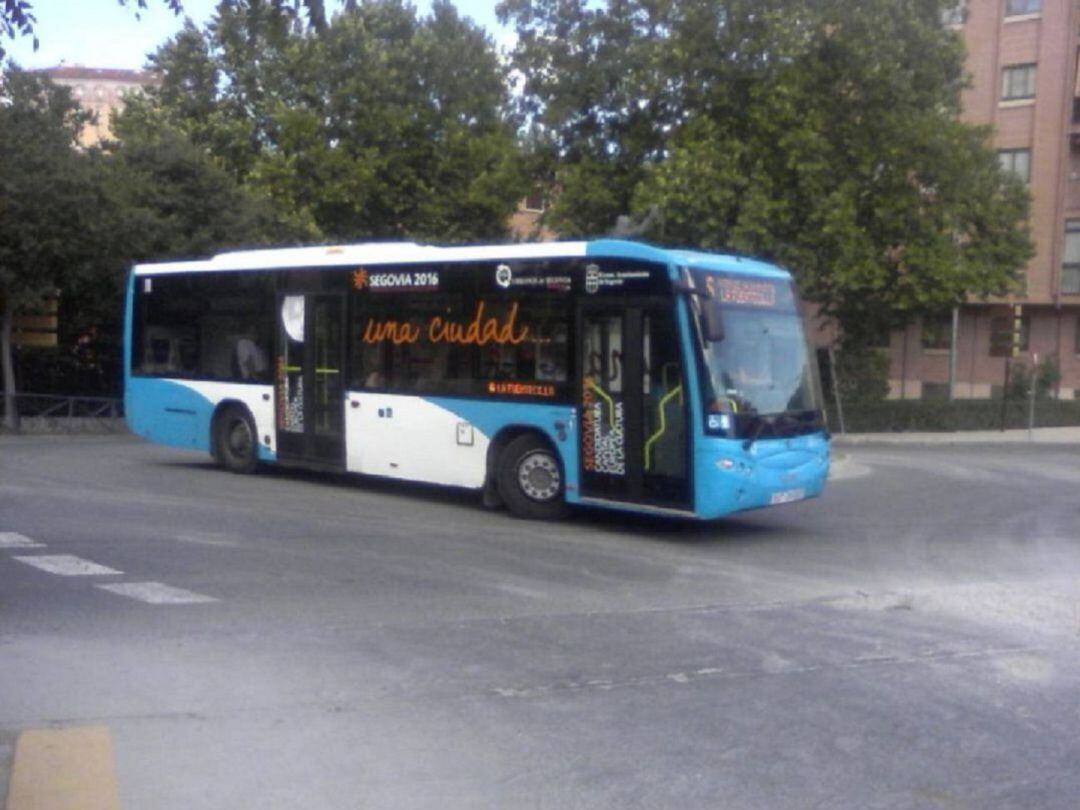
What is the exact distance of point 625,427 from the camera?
14.5 m

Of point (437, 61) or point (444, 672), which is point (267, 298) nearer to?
point (444, 672)

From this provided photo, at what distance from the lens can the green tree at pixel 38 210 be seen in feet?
93.5

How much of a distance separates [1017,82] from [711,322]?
1522 inches

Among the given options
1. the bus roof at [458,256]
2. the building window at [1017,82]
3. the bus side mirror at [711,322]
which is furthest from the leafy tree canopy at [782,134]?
the building window at [1017,82]

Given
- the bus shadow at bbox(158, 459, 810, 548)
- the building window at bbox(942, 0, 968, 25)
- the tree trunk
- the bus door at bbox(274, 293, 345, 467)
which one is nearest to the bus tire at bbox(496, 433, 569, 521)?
the bus shadow at bbox(158, 459, 810, 548)

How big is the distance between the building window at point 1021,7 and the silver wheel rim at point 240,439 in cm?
3694

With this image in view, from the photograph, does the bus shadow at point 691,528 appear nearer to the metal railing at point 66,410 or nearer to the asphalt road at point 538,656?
the asphalt road at point 538,656

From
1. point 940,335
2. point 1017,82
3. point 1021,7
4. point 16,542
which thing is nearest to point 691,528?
point 16,542

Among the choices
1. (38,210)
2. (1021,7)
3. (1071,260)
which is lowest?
(38,210)

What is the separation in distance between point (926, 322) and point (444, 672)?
38.1m

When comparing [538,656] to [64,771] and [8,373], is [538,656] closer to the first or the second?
[64,771]

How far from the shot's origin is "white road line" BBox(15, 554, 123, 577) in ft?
38.3

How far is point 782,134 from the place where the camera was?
98.4 ft

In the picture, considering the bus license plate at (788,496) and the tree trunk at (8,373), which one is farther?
the tree trunk at (8,373)
